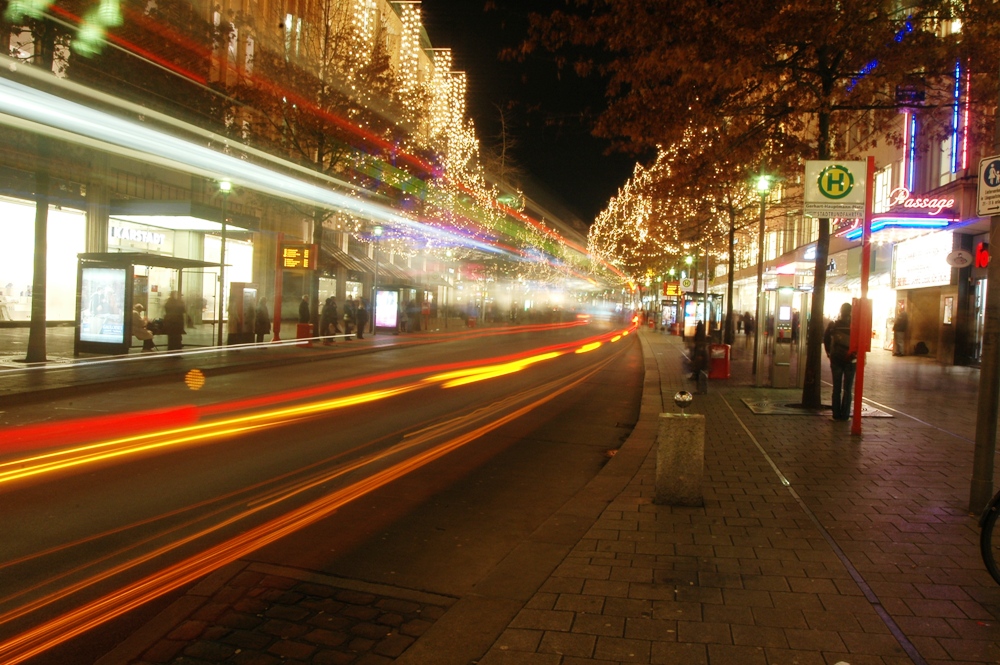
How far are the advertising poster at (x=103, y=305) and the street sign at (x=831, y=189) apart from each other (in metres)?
16.6

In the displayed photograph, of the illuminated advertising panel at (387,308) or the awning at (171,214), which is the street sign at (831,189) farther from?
the illuminated advertising panel at (387,308)

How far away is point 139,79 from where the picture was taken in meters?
22.3

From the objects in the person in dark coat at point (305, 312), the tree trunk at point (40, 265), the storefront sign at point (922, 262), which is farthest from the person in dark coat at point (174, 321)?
the storefront sign at point (922, 262)

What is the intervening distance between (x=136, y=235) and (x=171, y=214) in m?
6.12

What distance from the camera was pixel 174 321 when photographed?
21.8 metres

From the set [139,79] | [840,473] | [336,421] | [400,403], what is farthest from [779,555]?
[139,79]

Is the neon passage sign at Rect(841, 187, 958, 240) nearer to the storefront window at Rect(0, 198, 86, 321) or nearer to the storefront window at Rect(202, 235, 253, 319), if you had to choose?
the storefront window at Rect(202, 235, 253, 319)

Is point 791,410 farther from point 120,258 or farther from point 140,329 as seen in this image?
point 140,329

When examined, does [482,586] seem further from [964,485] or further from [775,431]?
[775,431]

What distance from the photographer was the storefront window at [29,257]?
25.2 metres

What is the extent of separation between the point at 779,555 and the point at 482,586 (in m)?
2.18

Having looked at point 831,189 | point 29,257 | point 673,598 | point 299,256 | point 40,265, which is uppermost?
point 831,189

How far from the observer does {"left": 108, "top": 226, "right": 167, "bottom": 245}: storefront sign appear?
29670 millimetres

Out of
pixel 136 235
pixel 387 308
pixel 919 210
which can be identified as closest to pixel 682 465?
pixel 919 210
